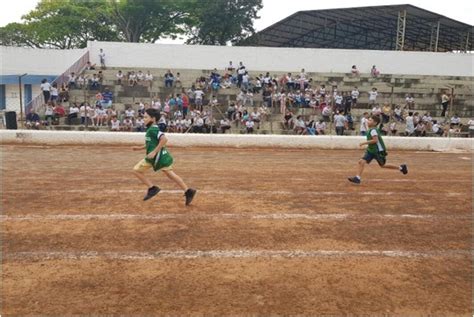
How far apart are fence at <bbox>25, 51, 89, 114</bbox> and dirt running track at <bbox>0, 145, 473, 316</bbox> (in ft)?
33.5

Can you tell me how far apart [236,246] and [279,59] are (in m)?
24.3

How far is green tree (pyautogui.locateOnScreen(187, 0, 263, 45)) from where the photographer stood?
38.8 metres

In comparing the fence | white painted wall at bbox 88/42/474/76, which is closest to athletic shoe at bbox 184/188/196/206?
the fence

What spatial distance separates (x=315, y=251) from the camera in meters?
5.06

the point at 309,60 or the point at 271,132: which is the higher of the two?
the point at 309,60

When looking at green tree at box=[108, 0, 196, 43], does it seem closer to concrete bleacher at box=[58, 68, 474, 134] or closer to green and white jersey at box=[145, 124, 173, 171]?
concrete bleacher at box=[58, 68, 474, 134]

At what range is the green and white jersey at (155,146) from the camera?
6.79 meters

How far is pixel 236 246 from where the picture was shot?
5.17m

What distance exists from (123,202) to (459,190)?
652 centimetres

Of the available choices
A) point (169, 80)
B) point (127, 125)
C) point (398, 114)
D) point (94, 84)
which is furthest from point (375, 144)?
point (94, 84)

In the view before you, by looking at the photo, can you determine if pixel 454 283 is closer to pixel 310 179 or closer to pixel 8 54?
pixel 310 179

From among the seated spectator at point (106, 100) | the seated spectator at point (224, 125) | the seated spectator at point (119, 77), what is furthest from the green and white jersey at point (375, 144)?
the seated spectator at point (119, 77)

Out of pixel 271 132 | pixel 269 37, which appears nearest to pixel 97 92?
pixel 271 132

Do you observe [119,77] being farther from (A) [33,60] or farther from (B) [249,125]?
(A) [33,60]
